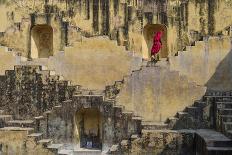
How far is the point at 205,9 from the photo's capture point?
25.8 meters

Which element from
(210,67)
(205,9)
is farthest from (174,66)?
(205,9)

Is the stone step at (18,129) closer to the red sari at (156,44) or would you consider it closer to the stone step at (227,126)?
the red sari at (156,44)

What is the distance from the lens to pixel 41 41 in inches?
1077

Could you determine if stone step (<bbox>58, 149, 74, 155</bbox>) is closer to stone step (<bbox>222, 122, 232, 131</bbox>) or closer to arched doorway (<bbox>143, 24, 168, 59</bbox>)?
stone step (<bbox>222, 122, 232, 131</bbox>)

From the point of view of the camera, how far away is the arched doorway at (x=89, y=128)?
70.1 ft

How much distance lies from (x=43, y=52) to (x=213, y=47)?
9194 mm

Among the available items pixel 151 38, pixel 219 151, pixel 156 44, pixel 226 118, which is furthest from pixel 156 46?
pixel 219 151

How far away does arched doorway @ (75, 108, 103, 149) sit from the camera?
21.4 m

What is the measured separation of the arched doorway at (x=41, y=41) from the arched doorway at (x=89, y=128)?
621cm

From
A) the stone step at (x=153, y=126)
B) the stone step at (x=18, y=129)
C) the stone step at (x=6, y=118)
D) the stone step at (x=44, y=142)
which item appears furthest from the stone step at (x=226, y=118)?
the stone step at (x=6, y=118)

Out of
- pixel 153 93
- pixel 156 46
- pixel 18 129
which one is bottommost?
pixel 18 129

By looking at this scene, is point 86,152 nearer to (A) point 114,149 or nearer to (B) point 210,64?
(A) point 114,149

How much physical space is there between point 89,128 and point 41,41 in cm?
751

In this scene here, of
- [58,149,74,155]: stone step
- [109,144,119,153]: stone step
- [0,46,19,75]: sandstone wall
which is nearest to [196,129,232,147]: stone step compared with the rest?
[109,144,119,153]: stone step
